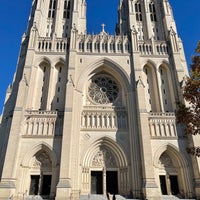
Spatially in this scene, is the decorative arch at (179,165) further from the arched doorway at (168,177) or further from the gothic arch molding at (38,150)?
the gothic arch molding at (38,150)

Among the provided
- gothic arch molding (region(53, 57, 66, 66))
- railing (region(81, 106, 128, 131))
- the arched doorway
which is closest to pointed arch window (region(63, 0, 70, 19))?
gothic arch molding (region(53, 57, 66, 66))

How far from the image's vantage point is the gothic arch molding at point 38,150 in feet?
58.6

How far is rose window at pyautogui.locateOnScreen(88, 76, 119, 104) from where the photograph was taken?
2272cm

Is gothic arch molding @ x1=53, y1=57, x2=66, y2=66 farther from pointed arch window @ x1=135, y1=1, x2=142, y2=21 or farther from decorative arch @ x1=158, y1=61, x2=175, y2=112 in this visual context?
pointed arch window @ x1=135, y1=1, x2=142, y2=21

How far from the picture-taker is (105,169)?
749 inches

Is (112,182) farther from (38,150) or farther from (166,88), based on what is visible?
(166,88)

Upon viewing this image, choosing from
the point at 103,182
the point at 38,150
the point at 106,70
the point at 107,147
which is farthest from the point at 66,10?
the point at 103,182

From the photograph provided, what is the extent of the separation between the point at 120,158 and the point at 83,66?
1124 cm

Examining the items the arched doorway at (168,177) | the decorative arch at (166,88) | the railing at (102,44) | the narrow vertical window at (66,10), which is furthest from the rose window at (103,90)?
the narrow vertical window at (66,10)

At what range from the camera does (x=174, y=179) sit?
1877 centimetres

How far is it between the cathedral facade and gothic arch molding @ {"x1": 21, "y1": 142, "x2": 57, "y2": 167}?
0.30 feet

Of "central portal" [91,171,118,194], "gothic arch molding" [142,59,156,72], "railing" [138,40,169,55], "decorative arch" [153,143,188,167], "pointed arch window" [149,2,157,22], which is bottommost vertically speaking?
"central portal" [91,171,118,194]

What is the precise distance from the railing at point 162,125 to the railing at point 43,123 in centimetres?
944

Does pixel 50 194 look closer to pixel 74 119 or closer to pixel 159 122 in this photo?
pixel 74 119
